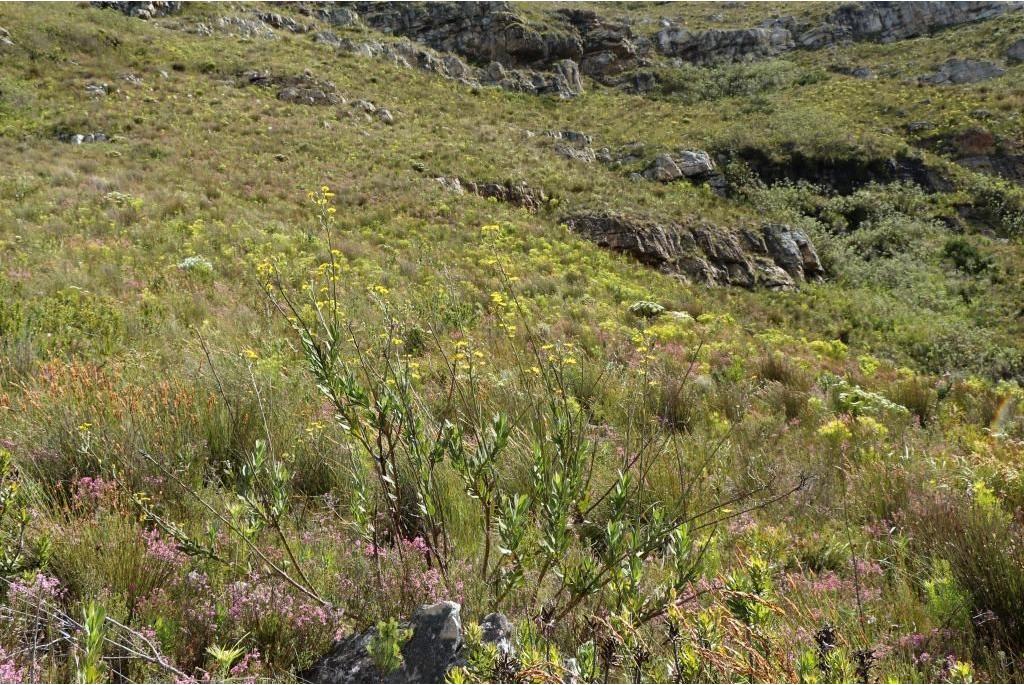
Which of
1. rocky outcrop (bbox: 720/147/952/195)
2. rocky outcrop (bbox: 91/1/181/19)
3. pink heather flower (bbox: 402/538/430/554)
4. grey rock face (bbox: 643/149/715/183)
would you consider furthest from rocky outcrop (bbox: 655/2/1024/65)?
pink heather flower (bbox: 402/538/430/554)

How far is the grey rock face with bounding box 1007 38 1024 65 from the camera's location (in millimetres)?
35219

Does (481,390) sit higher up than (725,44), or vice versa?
(725,44)

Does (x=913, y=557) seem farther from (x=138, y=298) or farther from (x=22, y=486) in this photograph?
(x=138, y=298)

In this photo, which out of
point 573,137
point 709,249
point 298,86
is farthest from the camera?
point 573,137

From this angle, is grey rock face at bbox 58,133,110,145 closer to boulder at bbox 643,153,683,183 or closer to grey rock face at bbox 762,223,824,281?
boulder at bbox 643,153,683,183

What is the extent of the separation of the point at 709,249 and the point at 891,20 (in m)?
48.4

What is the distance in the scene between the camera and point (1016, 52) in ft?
117

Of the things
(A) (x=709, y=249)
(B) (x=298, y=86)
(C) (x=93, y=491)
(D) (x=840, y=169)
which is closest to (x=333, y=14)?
(B) (x=298, y=86)

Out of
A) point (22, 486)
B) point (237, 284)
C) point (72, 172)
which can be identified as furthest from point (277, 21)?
point (22, 486)

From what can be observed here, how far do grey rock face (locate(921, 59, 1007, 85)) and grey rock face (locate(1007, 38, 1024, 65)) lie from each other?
5.79ft

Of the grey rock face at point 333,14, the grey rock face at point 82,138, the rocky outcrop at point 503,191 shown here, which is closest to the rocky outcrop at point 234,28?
the grey rock face at point 333,14

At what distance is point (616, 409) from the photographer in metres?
4.38

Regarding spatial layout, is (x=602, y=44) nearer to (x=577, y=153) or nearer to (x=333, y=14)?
(x=333, y=14)

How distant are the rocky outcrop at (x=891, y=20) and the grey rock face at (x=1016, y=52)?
36.3ft
